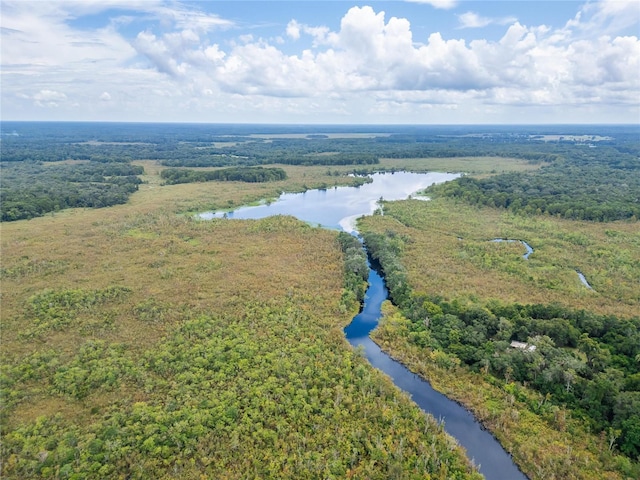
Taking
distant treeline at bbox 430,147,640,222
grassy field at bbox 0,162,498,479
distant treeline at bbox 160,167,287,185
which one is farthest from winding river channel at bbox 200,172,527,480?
distant treeline at bbox 160,167,287,185

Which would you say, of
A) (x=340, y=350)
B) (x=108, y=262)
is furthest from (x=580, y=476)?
(x=108, y=262)

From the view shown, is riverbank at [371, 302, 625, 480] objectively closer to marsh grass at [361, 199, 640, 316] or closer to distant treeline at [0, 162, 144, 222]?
marsh grass at [361, 199, 640, 316]

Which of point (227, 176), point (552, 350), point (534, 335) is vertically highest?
point (227, 176)

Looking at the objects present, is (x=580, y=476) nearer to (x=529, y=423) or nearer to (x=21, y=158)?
(x=529, y=423)

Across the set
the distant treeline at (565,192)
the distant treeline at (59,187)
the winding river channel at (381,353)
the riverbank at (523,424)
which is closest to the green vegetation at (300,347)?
the riverbank at (523,424)

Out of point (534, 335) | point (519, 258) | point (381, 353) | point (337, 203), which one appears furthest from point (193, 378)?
point (337, 203)

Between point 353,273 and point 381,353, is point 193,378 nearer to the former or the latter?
point 381,353
